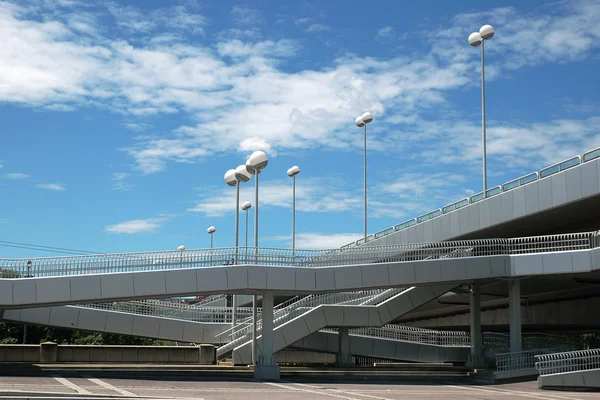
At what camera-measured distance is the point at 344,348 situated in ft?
139

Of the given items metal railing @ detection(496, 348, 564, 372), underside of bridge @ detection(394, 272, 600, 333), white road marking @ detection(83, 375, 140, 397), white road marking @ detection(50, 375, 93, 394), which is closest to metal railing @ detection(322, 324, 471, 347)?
underside of bridge @ detection(394, 272, 600, 333)

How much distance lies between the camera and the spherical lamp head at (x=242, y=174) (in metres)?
36.0

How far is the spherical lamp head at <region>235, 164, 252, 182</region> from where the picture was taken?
36.0 m

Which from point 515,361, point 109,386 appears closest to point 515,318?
point 515,361

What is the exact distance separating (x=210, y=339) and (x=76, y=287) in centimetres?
1589

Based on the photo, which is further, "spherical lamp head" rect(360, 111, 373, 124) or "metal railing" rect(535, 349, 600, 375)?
"spherical lamp head" rect(360, 111, 373, 124)

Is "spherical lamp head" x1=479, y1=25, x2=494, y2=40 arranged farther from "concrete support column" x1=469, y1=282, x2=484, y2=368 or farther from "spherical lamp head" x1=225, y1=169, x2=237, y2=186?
"spherical lamp head" x1=225, y1=169, x2=237, y2=186

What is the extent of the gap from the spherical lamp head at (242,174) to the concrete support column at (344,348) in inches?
437

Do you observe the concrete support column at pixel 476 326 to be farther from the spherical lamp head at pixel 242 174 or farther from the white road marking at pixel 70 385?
the white road marking at pixel 70 385

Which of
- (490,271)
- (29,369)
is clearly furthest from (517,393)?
(29,369)

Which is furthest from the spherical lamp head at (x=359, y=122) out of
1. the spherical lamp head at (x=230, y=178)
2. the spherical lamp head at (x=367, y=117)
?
the spherical lamp head at (x=230, y=178)

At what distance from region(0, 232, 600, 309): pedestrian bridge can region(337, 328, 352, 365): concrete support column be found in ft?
26.0

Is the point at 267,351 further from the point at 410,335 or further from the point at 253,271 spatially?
the point at 410,335

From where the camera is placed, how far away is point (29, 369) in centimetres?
3078
